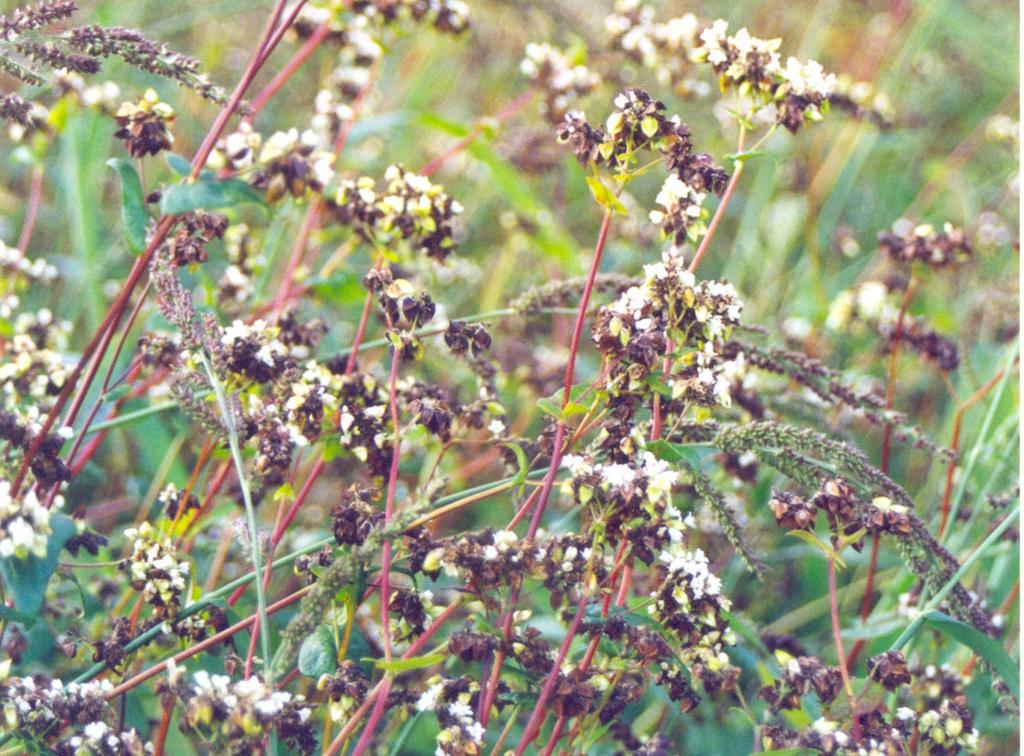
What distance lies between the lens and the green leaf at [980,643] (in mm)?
1339

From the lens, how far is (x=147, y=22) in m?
3.97

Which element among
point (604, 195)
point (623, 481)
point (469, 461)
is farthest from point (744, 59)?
point (469, 461)

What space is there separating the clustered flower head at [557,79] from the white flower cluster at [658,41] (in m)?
0.10

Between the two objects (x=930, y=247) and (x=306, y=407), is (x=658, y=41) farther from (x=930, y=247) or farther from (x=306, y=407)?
(x=306, y=407)

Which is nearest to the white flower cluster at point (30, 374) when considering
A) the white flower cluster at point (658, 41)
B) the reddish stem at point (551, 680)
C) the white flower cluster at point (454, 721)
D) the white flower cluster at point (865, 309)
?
the white flower cluster at point (454, 721)

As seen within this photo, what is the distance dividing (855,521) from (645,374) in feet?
1.01

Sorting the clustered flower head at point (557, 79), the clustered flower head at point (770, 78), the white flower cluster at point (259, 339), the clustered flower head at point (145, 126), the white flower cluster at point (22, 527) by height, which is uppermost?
the clustered flower head at point (770, 78)

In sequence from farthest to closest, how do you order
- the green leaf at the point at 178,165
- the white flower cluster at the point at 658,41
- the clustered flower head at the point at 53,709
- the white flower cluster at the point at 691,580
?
the white flower cluster at the point at 658,41 → the green leaf at the point at 178,165 → the white flower cluster at the point at 691,580 → the clustered flower head at the point at 53,709

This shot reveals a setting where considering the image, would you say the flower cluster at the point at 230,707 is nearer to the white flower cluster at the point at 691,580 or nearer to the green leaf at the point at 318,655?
the green leaf at the point at 318,655

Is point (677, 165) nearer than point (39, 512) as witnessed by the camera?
No

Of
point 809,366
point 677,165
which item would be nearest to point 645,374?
point 677,165

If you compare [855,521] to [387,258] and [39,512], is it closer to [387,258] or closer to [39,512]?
[387,258]

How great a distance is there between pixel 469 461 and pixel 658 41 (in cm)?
111

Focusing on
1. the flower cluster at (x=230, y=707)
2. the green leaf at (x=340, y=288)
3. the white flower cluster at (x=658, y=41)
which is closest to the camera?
the flower cluster at (x=230, y=707)
